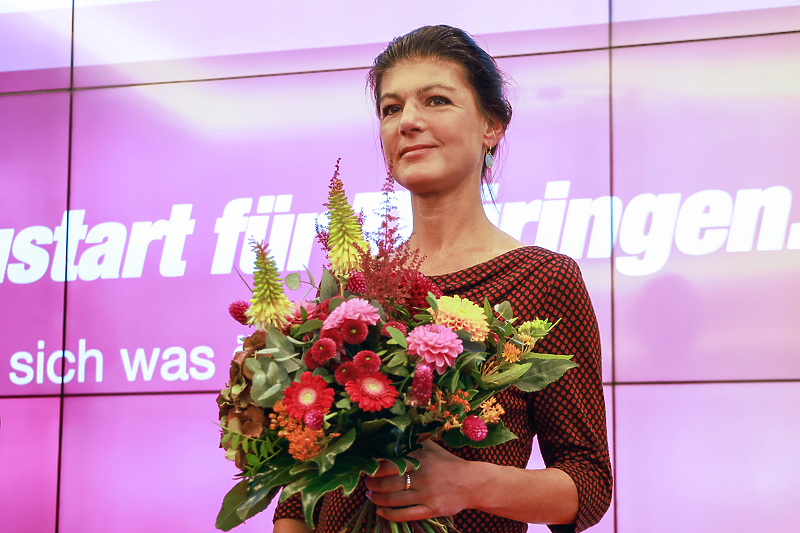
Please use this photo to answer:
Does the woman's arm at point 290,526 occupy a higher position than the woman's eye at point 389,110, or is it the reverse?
→ the woman's eye at point 389,110

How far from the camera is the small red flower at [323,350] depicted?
0.84 metres

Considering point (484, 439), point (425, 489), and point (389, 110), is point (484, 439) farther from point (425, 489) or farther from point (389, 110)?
point (389, 110)

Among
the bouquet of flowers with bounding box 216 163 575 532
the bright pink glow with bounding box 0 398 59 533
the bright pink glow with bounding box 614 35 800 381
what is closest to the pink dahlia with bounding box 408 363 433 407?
the bouquet of flowers with bounding box 216 163 575 532

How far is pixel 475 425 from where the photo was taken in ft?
2.87

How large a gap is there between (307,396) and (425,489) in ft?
0.79

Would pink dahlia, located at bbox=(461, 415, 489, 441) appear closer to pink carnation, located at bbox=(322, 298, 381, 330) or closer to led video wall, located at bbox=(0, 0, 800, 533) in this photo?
pink carnation, located at bbox=(322, 298, 381, 330)

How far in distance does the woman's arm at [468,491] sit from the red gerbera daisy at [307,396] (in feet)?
0.49

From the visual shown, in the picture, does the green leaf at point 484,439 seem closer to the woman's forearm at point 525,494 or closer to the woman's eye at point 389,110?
the woman's forearm at point 525,494

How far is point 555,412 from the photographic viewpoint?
1191 millimetres

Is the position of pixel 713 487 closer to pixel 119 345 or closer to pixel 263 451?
pixel 263 451

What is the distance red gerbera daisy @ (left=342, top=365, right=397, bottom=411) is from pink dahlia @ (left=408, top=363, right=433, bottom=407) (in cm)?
2

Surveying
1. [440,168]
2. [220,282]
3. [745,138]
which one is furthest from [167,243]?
[745,138]

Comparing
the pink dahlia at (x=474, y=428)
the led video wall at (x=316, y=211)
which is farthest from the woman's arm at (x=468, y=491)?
the led video wall at (x=316, y=211)

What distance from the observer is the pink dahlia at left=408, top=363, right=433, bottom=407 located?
0.81 meters
